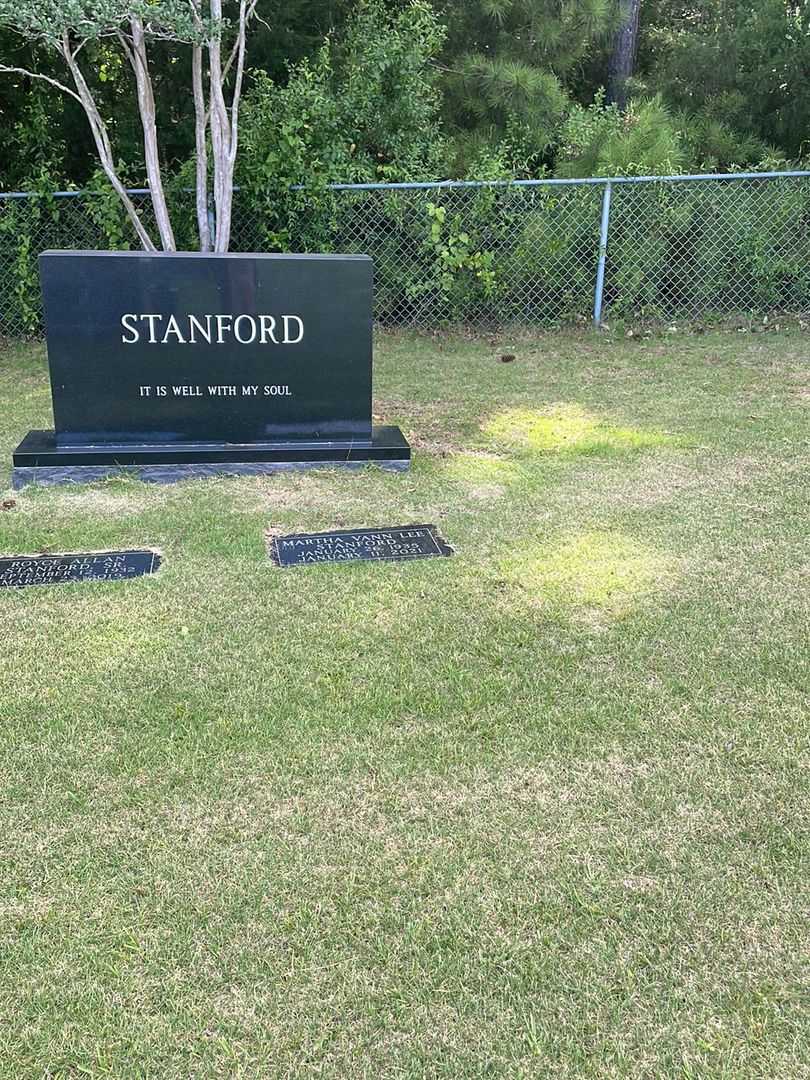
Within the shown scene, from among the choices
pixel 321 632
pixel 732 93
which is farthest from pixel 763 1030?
pixel 732 93

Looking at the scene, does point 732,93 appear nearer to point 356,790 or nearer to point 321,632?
point 321,632

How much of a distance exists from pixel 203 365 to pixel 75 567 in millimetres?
1394

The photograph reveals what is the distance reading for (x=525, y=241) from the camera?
26.1 feet

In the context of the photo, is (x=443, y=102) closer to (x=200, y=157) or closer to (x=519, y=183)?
(x=519, y=183)

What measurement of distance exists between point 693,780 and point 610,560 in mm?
1363

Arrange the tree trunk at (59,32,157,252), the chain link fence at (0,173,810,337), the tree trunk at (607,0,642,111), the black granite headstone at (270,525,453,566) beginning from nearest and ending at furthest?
the black granite headstone at (270,525,453,566) < the tree trunk at (59,32,157,252) < the chain link fence at (0,173,810,337) < the tree trunk at (607,0,642,111)

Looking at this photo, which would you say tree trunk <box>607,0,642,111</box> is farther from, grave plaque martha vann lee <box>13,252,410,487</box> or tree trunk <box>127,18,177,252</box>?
grave plaque martha vann lee <box>13,252,410,487</box>

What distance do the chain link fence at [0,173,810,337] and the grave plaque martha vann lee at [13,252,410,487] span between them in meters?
3.55

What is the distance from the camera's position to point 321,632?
3.01 meters

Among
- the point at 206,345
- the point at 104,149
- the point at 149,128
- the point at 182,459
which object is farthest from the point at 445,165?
the point at 182,459

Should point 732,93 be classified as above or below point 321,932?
above

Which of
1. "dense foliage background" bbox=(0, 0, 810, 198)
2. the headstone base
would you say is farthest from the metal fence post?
the headstone base

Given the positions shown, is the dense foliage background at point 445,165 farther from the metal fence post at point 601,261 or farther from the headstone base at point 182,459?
the headstone base at point 182,459

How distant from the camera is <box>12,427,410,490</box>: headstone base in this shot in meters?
4.43
